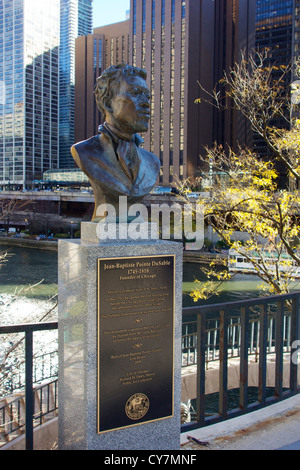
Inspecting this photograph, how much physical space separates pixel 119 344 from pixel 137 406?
1.78 ft

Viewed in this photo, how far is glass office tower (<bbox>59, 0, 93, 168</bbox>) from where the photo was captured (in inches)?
5911

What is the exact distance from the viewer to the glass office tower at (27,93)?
361 ft

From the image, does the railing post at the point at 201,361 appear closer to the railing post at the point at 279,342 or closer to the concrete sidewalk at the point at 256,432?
the concrete sidewalk at the point at 256,432

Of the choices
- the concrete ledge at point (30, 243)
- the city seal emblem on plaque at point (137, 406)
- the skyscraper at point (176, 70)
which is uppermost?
the skyscraper at point (176, 70)

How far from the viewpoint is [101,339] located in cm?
325

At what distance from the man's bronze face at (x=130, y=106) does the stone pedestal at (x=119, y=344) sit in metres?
0.97

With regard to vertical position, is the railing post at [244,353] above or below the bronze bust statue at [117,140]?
below

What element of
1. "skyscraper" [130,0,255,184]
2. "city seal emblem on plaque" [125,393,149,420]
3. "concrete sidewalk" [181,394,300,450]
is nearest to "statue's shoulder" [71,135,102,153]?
"city seal emblem on plaque" [125,393,149,420]

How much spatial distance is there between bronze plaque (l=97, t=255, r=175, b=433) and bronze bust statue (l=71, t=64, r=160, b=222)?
0.70 meters

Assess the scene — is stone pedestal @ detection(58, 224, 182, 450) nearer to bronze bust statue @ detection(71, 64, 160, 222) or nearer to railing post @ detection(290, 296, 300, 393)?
bronze bust statue @ detection(71, 64, 160, 222)

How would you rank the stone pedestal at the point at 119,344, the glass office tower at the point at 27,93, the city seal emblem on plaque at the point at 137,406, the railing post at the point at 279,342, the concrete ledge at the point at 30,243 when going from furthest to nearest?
the glass office tower at the point at 27,93
the concrete ledge at the point at 30,243
the railing post at the point at 279,342
the city seal emblem on plaque at the point at 137,406
the stone pedestal at the point at 119,344

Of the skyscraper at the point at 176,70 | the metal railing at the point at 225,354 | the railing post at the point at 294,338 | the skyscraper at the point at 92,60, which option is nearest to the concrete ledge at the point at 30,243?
the skyscraper at the point at 176,70
